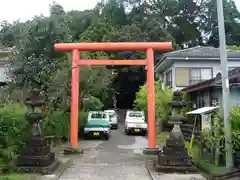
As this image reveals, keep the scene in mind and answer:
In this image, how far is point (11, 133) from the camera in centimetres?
1084

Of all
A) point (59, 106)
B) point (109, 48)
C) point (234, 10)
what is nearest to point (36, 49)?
point (59, 106)

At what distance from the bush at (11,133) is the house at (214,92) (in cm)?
772

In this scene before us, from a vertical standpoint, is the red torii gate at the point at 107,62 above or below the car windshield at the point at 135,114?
above

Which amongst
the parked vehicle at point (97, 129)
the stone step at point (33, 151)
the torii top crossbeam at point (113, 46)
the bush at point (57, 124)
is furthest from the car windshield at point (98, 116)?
the stone step at point (33, 151)

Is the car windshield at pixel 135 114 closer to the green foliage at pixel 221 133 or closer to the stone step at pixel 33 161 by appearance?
the green foliage at pixel 221 133

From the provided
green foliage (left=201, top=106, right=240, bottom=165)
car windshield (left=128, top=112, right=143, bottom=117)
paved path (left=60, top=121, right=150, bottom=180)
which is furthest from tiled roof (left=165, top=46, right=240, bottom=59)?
green foliage (left=201, top=106, right=240, bottom=165)

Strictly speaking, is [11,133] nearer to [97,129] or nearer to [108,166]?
[108,166]

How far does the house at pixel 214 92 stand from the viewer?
14482mm

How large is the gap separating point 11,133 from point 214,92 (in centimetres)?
1115

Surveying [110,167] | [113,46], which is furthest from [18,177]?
[113,46]

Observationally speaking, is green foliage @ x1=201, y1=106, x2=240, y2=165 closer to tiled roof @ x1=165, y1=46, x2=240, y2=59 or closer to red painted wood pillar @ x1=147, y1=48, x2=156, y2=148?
red painted wood pillar @ x1=147, y1=48, x2=156, y2=148

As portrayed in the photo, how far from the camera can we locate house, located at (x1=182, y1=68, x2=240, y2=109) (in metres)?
14.5

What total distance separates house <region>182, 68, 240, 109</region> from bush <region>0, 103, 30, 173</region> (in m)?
7.72

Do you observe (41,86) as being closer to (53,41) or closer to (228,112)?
(53,41)
